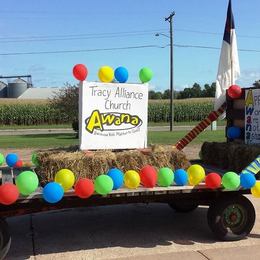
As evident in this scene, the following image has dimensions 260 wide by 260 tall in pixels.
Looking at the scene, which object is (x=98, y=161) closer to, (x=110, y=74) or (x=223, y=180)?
(x=110, y=74)

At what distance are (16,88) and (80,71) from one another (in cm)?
8457

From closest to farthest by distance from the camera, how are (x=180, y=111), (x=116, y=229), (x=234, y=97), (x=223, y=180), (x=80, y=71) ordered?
(x=223, y=180) → (x=80, y=71) → (x=116, y=229) → (x=234, y=97) → (x=180, y=111)

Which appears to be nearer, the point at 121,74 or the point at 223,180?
the point at 223,180

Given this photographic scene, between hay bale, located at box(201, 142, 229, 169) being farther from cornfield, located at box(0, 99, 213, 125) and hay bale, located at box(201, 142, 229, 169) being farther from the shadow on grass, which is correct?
cornfield, located at box(0, 99, 213, 125)

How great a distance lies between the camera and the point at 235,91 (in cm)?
734

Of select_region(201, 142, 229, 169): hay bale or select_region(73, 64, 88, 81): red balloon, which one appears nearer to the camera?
select_region(73, 64, 88, 81): red balloon

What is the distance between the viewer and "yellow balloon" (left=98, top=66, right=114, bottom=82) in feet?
20.3

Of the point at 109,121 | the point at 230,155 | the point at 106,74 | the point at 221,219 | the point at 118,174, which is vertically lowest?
the point at 221,219

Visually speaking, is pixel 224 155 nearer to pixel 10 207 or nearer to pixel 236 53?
pixel 236 53

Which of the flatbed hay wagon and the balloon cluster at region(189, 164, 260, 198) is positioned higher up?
the balloon cluster at region(189, 164, 260, 198)

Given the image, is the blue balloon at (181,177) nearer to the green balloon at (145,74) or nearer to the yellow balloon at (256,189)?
the yellow balloon at (256,189)

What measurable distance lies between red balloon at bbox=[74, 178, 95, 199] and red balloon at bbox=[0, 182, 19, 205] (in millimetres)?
613

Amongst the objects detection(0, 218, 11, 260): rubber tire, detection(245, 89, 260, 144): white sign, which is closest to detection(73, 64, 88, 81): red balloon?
detection(0, 218, 11, 260): rubber tire

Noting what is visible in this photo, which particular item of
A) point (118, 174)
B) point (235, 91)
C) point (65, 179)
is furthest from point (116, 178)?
point (235, 91)
